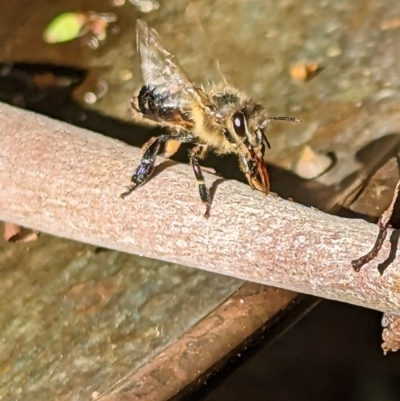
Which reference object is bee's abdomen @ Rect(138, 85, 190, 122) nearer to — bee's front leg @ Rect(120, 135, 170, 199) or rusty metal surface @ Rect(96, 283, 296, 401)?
bee's front leg @ Rect(120, 135, 170, 199)

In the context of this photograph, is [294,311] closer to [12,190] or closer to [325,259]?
[325,259]

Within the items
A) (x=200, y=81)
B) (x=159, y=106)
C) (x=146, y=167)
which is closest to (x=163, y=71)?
(x=159, y=106)

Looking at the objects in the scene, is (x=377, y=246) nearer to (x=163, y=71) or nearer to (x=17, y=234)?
(x=163, y=71)

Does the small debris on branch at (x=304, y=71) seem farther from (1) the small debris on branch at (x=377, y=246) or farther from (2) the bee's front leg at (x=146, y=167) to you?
(1) the small debris on branch at (x=377, y=246)

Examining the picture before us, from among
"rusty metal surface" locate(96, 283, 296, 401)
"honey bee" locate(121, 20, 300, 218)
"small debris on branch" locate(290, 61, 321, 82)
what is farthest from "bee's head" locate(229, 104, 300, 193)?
"small debris on branch" locate(290, 61, 321, 82)

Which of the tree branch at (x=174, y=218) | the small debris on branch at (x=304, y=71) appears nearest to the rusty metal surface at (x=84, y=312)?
the tree branch at (x=174, y=218)

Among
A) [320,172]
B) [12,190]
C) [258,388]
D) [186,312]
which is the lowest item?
[258,388]

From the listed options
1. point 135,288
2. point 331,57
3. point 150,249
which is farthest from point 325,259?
point 331,57
